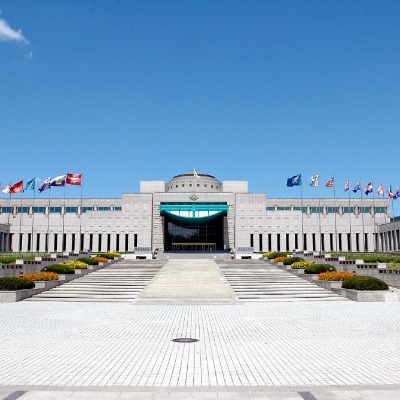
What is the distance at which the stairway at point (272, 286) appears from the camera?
2869cm

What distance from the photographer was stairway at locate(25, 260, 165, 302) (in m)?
28.3

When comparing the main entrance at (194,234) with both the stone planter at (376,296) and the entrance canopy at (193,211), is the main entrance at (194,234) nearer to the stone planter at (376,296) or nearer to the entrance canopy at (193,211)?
the entrance canopy at (193,211)

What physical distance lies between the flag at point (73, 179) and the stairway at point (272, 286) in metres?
28.0

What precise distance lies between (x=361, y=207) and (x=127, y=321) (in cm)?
8102

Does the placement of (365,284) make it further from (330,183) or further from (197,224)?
(197,224)

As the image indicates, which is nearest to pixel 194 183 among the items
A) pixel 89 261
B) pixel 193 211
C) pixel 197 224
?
pixel 197 224

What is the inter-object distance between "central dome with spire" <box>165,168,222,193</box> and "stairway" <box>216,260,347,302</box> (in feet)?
197

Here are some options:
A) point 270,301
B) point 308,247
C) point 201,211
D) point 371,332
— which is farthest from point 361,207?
point 371,332

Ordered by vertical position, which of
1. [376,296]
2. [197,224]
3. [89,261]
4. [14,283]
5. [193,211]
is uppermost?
[193,211]

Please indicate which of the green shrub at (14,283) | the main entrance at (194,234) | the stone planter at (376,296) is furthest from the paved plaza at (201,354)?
the main entrance at (194,234)

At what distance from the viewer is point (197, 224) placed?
91.7 meters

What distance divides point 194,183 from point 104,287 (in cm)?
7035

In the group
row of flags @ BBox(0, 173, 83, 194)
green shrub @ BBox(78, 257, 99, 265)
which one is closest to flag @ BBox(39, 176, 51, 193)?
row of flags @ BBox(0, 173, 83, 194)

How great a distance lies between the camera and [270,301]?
90.4ft
